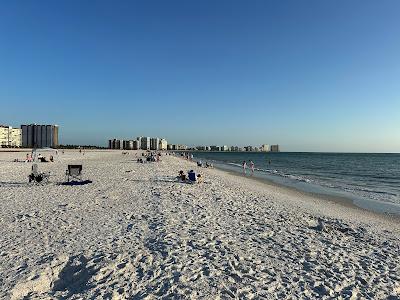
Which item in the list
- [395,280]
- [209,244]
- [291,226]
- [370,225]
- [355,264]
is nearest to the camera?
[395,280]

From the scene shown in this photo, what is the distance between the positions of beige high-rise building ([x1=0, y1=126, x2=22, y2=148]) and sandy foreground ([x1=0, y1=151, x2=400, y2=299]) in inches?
6308

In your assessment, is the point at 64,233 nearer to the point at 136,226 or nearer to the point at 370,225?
the point at 136,226

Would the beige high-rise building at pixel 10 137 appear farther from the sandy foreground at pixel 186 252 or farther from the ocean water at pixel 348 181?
the sandy foreground at pixel 186 252

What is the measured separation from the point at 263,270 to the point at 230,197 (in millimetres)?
8171

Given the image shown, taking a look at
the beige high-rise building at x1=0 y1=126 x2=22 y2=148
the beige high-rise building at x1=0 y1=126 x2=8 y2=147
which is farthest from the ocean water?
the beige high-rise building at x1=0 y1=126 x2=22 y2=148

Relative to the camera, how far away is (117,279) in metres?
5.06

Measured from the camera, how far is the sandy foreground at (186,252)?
16.0 feet

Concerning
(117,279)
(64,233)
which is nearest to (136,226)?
(64,233)

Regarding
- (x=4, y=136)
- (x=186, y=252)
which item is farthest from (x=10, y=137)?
(x=186, y=252)

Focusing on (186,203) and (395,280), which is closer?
(395,280)

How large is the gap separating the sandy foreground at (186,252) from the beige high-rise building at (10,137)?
526 ft

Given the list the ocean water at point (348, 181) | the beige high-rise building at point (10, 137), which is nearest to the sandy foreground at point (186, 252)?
the ocean water at point (348, 181)

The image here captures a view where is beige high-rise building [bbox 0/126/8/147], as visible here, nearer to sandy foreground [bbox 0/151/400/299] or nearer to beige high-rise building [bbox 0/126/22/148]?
beige high-rise building [bbox 0/126/22/148]

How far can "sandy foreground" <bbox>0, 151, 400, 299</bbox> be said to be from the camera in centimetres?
489
